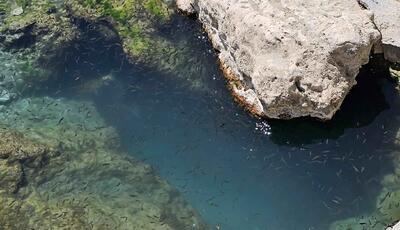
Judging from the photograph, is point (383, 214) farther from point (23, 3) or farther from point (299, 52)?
point (23, 3)

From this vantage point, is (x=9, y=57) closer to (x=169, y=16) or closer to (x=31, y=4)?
(x=31, y=4)

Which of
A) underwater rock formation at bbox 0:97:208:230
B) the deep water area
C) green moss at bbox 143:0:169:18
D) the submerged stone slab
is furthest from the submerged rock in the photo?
green moss at bbox 143:0:169:18

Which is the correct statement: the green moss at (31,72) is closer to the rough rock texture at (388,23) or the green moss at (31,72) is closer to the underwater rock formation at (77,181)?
the underwater rock formation at (77,181)

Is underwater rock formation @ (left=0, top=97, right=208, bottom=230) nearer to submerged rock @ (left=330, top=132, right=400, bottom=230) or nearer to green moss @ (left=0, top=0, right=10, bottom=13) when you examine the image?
submerged rock @ (left=330, top=132, right=400, bottom=230)

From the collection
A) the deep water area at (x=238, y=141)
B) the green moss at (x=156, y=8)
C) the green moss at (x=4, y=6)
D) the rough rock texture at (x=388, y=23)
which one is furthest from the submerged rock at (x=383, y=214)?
the green moss at (x=4, y=6)

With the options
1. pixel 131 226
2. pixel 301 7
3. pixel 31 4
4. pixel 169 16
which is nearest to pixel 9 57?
pixel 31 4

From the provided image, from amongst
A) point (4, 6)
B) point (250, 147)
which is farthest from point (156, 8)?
point (250, 147)
